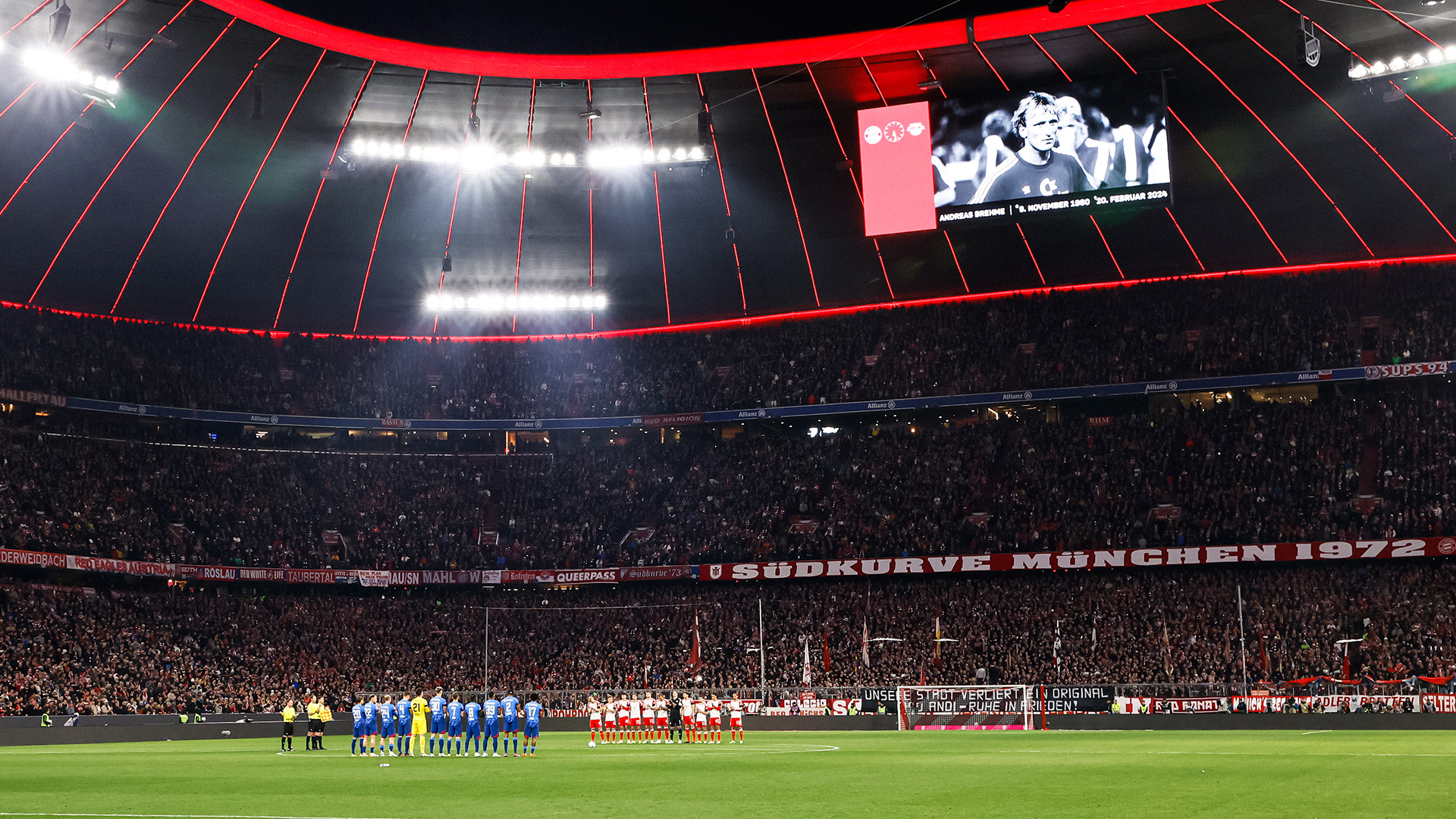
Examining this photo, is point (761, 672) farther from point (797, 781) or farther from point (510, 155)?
point (797, 781)

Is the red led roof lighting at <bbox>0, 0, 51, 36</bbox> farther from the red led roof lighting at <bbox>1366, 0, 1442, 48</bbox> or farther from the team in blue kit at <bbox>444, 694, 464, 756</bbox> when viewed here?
the red led roof lighting at <bbox>1366, 0, 1442, 48</bbox>

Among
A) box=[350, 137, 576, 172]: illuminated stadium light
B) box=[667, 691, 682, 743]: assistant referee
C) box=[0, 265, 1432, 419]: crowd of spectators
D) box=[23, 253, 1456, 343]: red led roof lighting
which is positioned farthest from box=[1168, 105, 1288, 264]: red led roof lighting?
box=[667, 691, 682, 743]: assistant referee

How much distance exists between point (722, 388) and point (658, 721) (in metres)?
24.4

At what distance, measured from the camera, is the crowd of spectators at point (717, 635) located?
41.9 meters

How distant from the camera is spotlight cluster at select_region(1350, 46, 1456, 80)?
32.4m

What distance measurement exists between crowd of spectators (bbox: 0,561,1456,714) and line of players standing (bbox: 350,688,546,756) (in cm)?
1867

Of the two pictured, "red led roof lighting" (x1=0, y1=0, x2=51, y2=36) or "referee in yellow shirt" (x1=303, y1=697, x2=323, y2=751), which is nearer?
"red led roof lighting" (x1=0, y1=0, x2=51, y2=36)

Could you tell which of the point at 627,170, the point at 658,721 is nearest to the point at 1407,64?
the point at 627,170

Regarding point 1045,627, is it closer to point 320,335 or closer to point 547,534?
point 547,534

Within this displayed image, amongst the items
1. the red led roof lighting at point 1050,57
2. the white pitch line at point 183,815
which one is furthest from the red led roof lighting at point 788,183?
the white pitch line at point 183,815

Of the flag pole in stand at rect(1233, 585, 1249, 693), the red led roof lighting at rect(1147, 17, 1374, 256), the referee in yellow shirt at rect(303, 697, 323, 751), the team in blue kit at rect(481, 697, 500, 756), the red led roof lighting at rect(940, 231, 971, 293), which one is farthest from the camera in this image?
the red led roof lighting at rect(940, 231, 971, 293)

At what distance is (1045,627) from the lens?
4584 centimetres

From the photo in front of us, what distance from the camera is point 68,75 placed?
32.7 m

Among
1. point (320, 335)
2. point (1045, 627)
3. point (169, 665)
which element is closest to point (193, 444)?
point (320, 335)
